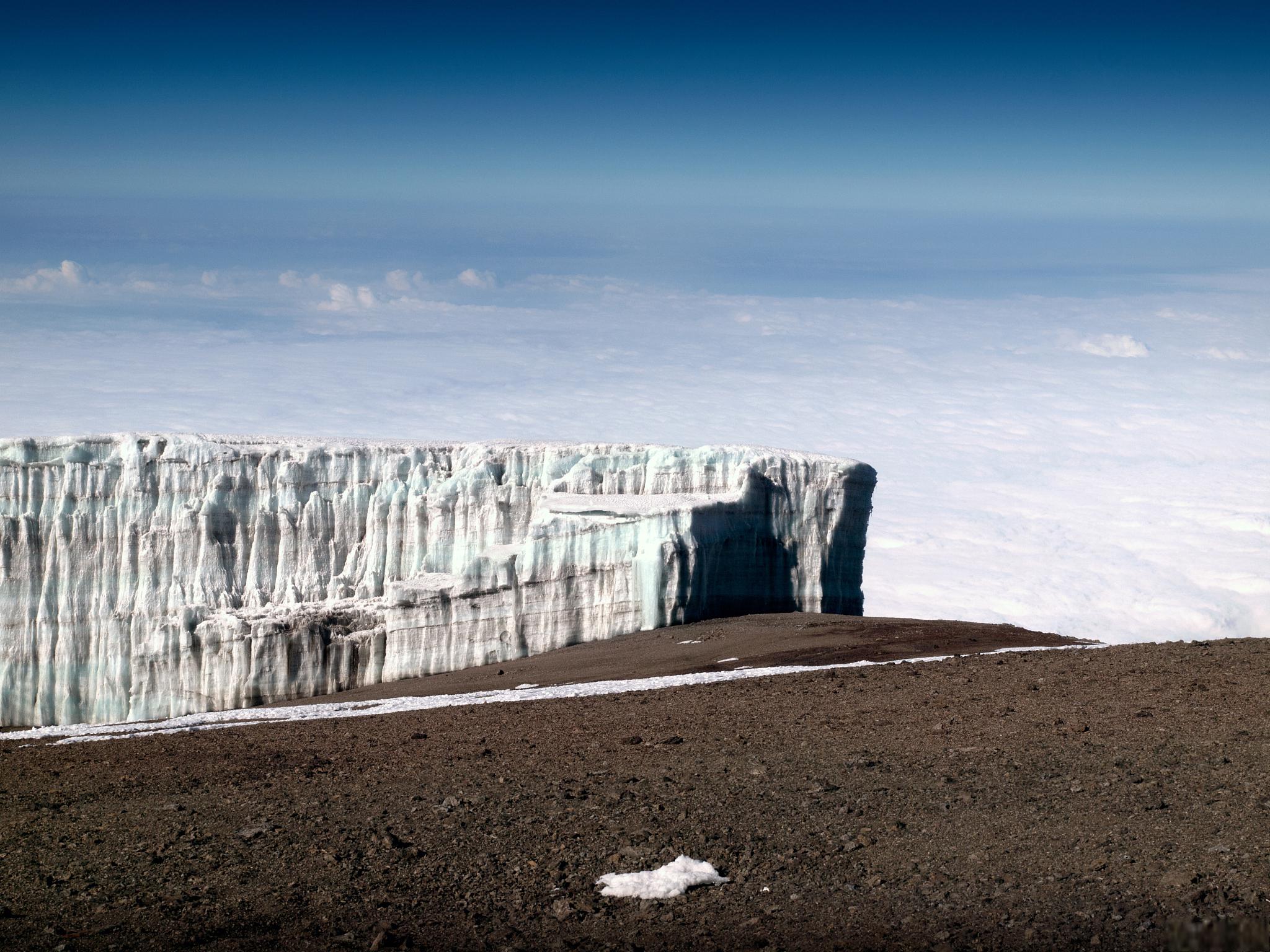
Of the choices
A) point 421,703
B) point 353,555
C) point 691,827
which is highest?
point 691,827

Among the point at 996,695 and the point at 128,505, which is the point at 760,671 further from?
the point at 128,505

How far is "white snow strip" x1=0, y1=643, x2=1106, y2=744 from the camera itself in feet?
82.1

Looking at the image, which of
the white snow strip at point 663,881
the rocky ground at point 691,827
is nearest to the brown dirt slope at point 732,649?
the rocky ground at point 691,827

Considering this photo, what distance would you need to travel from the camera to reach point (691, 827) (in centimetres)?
1466

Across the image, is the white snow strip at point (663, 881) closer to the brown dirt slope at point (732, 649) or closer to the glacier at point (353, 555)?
the brown dirt slope at point (732, 649)

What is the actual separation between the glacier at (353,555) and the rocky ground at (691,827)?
59.5 ft

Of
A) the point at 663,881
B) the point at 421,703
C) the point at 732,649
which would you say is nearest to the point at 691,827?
the point at 663,881

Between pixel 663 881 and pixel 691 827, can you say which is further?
pixel 691 827

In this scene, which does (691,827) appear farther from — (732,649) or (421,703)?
(732,649)

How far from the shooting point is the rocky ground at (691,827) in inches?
470

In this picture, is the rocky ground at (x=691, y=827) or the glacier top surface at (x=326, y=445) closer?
the rocky ground at (x=691, y=827)

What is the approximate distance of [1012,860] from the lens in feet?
43.2

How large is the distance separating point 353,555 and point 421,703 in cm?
1727

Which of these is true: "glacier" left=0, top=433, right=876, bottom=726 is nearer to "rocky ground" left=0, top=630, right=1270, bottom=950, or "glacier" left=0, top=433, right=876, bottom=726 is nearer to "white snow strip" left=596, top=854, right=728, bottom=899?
"rocky ground" left=0, top=630, right=1270, bottom=950
